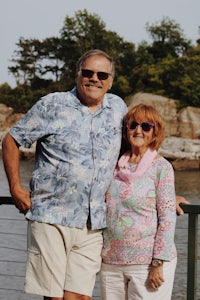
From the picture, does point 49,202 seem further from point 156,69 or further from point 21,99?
point 21,99

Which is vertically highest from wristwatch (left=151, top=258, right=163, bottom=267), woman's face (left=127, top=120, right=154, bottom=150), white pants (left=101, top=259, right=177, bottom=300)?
woman's face (left=127, top=120, right=154, bottom=150)

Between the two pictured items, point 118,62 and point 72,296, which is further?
point 118,62

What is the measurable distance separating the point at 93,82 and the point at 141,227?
2.67ft

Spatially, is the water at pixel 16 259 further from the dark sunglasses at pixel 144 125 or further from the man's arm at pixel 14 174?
the dark sunglasses at pixel 144 125

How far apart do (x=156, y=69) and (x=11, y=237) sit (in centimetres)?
4515

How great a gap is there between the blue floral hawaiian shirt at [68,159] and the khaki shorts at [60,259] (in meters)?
0.06

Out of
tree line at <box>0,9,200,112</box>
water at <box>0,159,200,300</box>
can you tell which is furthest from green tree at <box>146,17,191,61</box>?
water at <box>0,159,200,300</box>

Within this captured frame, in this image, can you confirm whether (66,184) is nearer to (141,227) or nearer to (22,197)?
(22,197)

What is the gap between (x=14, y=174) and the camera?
3611 mm

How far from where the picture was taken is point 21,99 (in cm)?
6138

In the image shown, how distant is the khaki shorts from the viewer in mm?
3572

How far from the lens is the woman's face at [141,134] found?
3.62 m

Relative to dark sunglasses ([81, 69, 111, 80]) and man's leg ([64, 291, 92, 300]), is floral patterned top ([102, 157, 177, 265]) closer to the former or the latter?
man's leg ([64, 291, 92, 300])

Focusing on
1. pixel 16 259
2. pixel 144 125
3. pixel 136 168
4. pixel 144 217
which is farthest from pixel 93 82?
pixel 16 259
